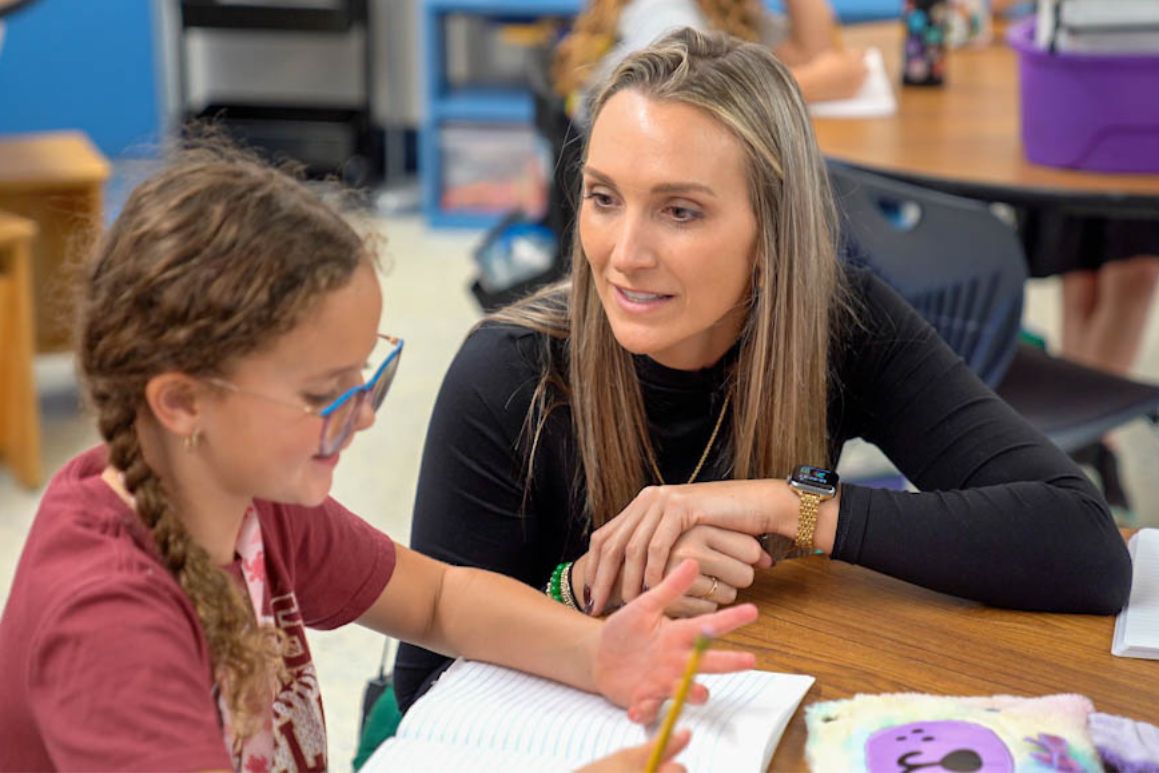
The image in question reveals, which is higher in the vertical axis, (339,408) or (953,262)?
(339,408)

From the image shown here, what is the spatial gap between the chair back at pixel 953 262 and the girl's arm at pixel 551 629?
1089 millimetres

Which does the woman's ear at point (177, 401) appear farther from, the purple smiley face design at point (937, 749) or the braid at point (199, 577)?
the purple smiley face design at point (937, 749)

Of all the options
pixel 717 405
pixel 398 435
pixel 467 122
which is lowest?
pixel 398 435

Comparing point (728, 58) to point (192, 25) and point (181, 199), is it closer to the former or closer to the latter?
point (181, 199)

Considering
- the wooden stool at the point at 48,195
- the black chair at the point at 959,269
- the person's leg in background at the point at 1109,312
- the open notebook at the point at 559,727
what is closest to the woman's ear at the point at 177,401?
the open notebook at the point at 559,727

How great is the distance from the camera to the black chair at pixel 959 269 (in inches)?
84.4

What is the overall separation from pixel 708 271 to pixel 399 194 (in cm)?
386

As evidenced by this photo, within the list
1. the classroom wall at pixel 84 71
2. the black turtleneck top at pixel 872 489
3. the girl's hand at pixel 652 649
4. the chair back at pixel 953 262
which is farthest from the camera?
the classroom wall at pixel 84 71

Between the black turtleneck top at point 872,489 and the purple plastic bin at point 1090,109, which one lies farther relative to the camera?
the purple plastic bin at point 1090,109

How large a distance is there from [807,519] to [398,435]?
2229 millimetres

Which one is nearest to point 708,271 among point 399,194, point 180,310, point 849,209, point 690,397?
point 690,397

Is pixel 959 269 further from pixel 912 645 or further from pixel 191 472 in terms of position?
pixel 191 472

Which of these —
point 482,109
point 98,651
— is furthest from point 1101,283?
point 98,651

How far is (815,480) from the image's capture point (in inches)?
52.9
